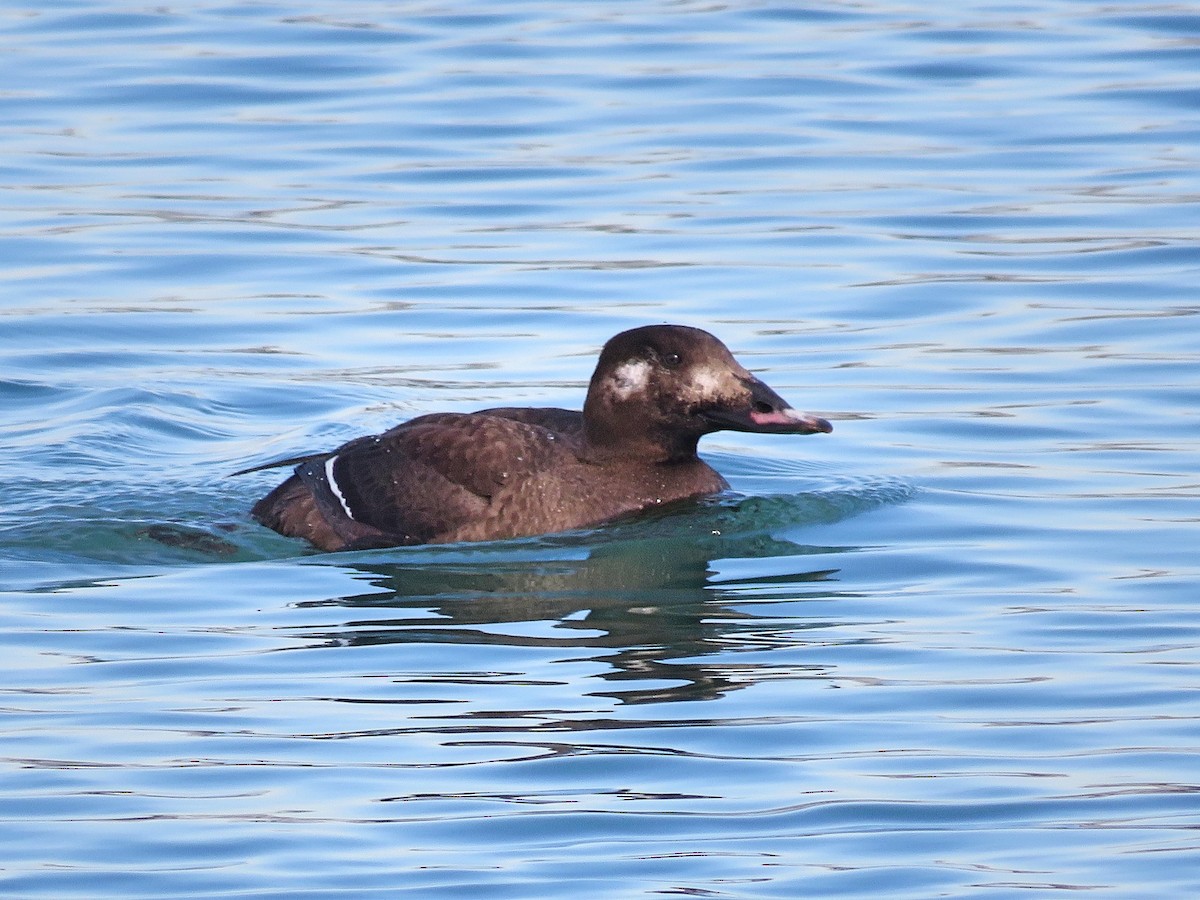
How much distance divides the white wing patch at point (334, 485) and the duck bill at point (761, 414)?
1.44 meters

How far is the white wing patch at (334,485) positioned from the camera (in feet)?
28.5

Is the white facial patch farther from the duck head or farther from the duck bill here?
the duck bill

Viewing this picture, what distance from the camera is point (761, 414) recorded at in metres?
8.60

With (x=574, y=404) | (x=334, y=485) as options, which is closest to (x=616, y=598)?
(x=334, y=485)

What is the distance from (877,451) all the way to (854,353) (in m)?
1.54

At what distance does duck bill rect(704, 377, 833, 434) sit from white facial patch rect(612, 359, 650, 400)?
0.28m

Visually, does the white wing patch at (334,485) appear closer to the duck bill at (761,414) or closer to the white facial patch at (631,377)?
the white facial patch at (631,377)

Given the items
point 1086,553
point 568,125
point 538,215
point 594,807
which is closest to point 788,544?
point 1086,553

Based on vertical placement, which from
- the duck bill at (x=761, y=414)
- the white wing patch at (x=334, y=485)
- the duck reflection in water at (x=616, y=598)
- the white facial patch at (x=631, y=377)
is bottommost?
the duck reflection in water at (x=616, y=598)

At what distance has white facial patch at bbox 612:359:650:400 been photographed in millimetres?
8703

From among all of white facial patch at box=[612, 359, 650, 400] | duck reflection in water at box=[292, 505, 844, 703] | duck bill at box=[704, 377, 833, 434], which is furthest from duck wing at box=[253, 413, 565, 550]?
duck bill at box=[704, 377, 833, 434]

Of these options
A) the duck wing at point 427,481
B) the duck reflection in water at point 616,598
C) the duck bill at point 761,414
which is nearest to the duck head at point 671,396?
the duck bill at point 761,414

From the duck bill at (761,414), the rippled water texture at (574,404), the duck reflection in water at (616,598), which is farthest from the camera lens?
the duck bill at (761,414)

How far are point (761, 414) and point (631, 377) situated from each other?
524 millimetres
